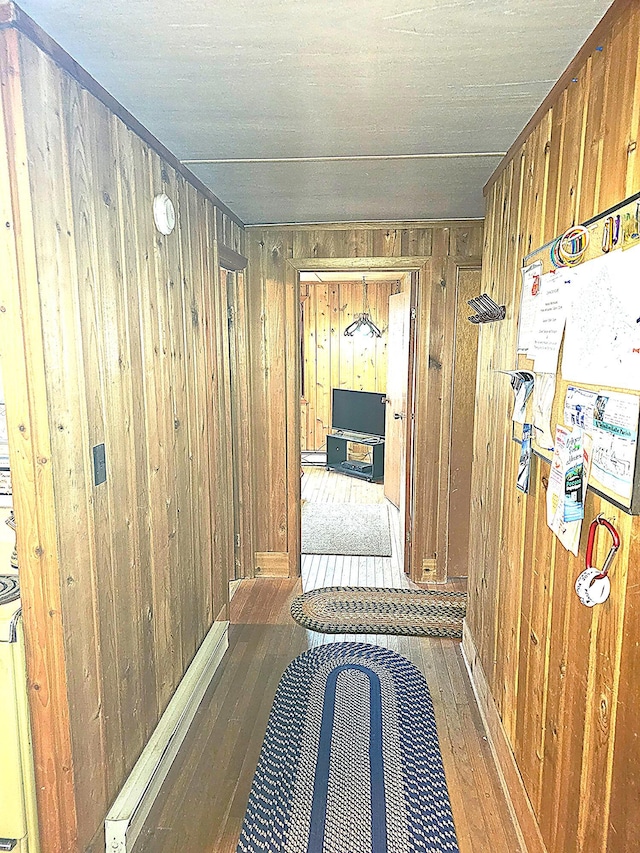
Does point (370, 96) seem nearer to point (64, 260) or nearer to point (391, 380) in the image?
point (64, 260)

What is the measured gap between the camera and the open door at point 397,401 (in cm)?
420

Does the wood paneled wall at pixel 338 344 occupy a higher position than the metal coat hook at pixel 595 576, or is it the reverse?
the wood paneled wall at pixel 338 344

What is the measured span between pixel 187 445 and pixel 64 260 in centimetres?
114

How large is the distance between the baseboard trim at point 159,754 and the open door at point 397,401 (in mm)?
1745

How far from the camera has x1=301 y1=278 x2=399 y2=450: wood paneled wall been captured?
285 inches

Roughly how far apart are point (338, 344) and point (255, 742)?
5647 mm

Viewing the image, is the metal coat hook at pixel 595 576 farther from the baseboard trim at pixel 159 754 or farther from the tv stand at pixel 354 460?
the tv stand at pixel 354 460

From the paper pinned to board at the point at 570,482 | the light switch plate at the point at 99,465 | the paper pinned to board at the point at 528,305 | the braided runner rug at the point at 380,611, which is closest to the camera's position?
the paper pinned to board at the point at 570,482

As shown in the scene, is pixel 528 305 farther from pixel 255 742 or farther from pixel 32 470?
pixel 255 742

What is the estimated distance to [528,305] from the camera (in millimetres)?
1843

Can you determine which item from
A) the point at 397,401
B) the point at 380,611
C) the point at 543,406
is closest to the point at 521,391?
the point at 543,406

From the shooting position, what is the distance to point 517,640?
1.93 m

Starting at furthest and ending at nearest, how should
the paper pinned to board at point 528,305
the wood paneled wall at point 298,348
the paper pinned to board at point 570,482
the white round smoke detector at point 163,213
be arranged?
the wood paneled wall at point 298,348 < the white round smoke detector at point 163,213 < the paper pinned to board at point 528,305 < the paper pinned to board at point 570,482

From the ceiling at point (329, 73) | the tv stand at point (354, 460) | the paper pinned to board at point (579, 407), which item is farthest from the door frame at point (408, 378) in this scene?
the tv stand at point (354, 460)
